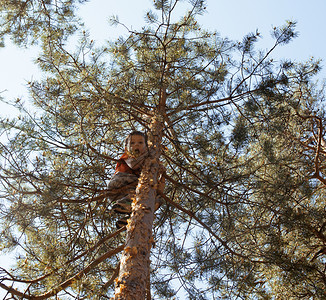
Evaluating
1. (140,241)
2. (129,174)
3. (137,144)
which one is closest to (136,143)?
(137,144)

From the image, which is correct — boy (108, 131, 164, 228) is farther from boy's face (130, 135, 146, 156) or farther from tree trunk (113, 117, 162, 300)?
tree trunk (113, 117, 162, 300)

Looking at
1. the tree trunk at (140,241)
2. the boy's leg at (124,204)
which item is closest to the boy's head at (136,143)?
the tree trunk at (140,241)

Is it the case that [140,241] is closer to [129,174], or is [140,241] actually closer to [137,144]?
[129,174]

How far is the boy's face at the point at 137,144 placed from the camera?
4.01 meters

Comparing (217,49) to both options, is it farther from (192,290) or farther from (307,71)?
(192,290)

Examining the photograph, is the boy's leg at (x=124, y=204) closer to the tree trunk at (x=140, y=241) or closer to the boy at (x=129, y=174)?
the boy at (x=129, y=174)

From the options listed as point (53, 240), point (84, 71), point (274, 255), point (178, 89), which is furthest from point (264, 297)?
point (84, 71)

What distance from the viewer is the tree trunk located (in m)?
2.48

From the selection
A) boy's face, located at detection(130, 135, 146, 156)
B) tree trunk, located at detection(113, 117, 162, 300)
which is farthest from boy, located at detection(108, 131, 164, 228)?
tree trunk, located at detection(113, 117, 162, 300)

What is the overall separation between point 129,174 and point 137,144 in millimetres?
369

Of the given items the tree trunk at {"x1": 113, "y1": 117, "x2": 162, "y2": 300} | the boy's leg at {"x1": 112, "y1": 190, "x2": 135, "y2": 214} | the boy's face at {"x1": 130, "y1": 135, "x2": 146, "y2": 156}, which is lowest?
the tree trunk at {"x1": 113, "y1": 117, "x2": 162, "y2": 300}

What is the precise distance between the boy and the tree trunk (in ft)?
0.44

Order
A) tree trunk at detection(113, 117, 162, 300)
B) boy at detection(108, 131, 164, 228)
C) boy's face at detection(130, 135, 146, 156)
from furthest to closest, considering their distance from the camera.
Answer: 1. boy's face at detection(130, 135, 146, 156)
2. boy at detection(108, 131, 164, 228)
3. tree trunk at detection(113, 117, 162, 300)

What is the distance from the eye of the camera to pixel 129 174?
3920 mm
